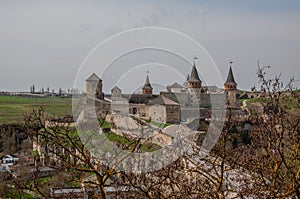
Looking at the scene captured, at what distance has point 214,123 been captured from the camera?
7211mm

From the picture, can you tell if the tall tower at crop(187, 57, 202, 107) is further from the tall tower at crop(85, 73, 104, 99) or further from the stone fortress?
the tall tower at crop(85, 73, 104, 99)

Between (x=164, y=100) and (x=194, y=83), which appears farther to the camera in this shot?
(x=164, y=100)

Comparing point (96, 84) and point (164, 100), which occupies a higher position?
point (96, 84)

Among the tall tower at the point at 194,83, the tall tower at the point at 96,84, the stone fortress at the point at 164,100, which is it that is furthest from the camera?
the tall tower at the point at 96,84

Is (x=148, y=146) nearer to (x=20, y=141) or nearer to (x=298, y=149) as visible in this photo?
(x=298, y=149)

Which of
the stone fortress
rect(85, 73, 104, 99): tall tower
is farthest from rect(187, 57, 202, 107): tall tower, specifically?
rect(85, 73, 104, 99): tall tower

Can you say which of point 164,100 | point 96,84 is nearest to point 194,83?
point 96,84

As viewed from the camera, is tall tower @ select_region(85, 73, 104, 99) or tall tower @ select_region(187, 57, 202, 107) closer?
tall tower @ select_region(187, 57, 202, 107)

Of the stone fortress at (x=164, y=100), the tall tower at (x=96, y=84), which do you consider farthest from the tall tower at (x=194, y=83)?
the tall tower at (x=96, y=84)

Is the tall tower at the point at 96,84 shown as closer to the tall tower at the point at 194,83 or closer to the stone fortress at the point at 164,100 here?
the stone fortress at the point at 164,100

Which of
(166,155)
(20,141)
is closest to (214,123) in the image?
(166,155)

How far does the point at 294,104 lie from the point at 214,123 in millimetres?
2125

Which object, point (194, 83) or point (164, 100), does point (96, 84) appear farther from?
point (164, 100)

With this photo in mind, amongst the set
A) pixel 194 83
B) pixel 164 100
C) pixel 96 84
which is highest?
pixel 96 84
